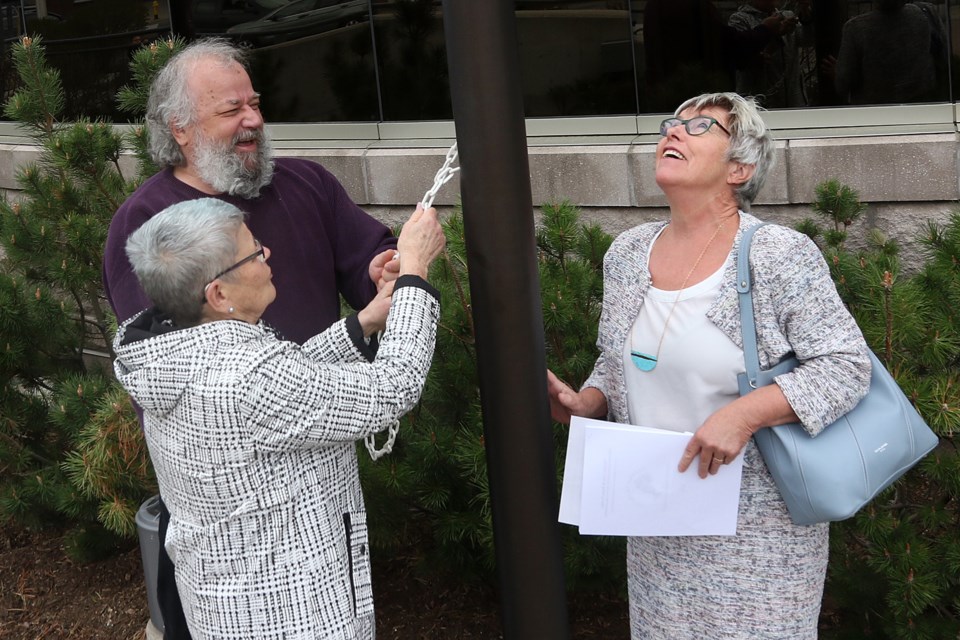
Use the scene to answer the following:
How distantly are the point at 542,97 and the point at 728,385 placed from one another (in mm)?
3593

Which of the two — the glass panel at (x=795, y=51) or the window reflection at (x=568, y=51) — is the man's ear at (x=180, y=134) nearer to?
the window reflection at (x=568, y=51)

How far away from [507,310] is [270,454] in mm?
559

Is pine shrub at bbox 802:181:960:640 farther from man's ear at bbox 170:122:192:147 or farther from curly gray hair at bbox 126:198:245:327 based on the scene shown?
man's ear at bbox 170:122:192:147

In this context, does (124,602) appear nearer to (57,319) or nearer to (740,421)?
(57,319)

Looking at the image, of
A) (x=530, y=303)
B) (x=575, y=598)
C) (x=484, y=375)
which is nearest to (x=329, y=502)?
(x=484, y=375)

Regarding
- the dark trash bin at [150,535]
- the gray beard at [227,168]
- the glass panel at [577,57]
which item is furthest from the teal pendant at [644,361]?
Answer: the glass panel at [577,57]

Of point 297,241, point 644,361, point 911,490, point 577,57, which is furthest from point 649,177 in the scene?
point 644,361

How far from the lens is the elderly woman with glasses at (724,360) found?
2.39 m

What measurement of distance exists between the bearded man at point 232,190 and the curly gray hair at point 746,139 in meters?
0.88

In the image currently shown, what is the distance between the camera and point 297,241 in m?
3.04

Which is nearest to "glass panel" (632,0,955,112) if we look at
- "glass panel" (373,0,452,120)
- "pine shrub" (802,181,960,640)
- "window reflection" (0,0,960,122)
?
"window reflection" (0,0,960,122)

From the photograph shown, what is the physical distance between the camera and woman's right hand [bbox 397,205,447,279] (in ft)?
8.11

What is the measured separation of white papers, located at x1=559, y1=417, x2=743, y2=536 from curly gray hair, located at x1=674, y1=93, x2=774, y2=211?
23.3 inches

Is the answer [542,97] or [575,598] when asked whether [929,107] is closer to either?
[542,97]
